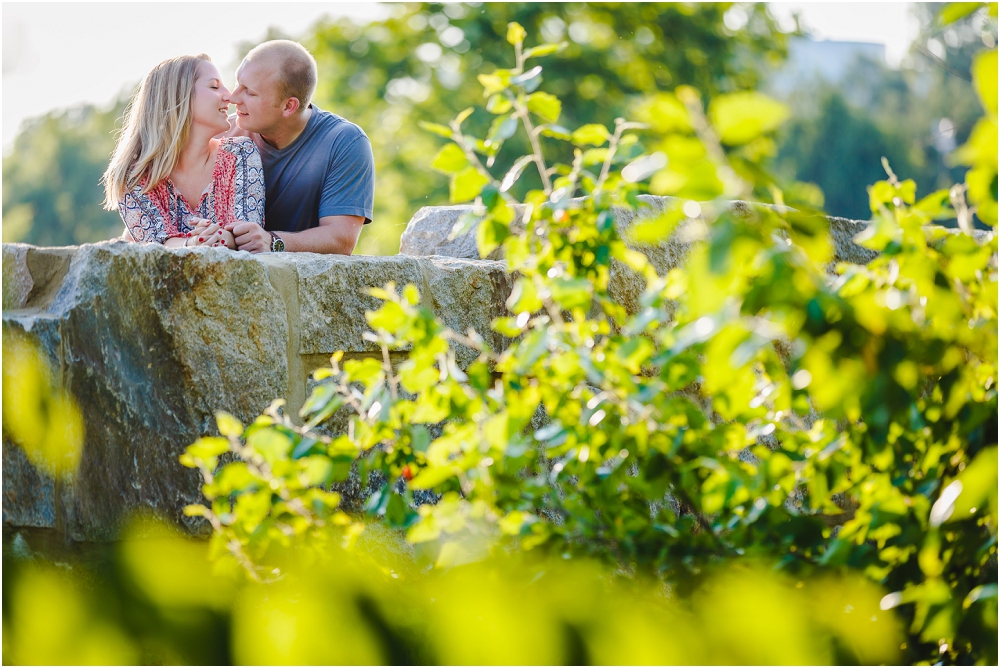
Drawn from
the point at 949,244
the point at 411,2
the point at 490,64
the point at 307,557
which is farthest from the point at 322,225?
the point at 411,2

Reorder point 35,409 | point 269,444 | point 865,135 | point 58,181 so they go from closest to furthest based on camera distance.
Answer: point 269,444 < point 35,409 < point 865,135 < point 58,181

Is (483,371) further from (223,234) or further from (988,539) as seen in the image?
(223,234)

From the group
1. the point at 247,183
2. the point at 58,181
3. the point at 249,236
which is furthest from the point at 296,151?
the point at 58,181

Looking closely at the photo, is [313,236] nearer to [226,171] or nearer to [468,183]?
[226,171]

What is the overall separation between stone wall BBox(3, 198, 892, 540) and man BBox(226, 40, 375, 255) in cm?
92

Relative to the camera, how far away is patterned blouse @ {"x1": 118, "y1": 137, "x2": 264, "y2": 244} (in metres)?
2.67

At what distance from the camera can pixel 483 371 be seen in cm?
128

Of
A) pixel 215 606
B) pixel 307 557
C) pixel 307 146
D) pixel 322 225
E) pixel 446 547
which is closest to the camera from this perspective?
pixel 446 547

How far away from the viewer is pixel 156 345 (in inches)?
74.8

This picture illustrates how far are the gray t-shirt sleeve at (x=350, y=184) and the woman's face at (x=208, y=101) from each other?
0.45 m

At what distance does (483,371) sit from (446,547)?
0.81 feet

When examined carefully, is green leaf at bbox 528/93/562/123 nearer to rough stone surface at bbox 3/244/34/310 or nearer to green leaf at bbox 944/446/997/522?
green leaf at bbox 944/446/997/522

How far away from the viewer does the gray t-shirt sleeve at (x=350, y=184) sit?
121 inches

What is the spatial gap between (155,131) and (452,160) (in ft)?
5.78
